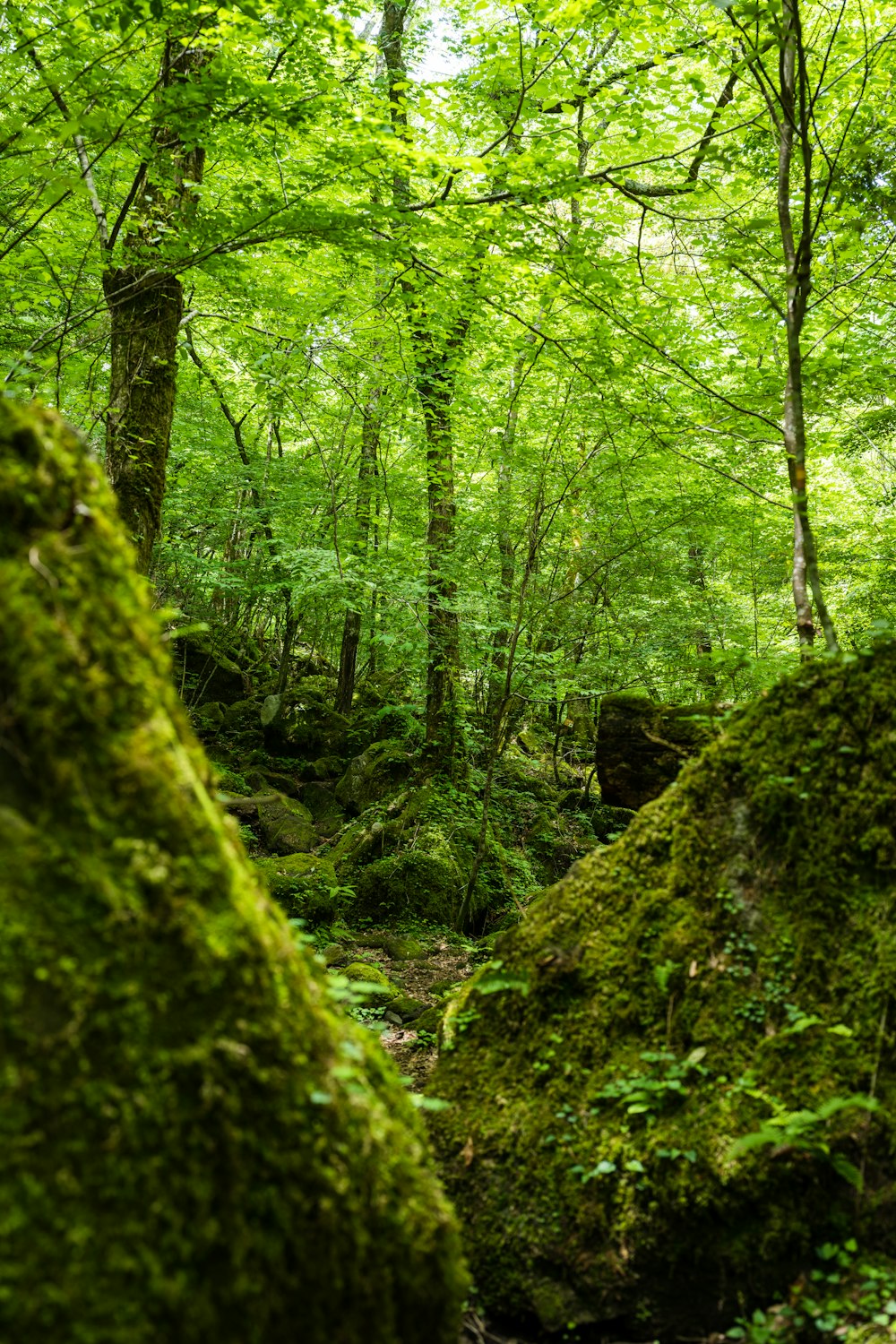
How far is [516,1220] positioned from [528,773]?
10.1 m

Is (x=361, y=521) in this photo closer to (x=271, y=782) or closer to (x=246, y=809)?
(x=271, y=782)

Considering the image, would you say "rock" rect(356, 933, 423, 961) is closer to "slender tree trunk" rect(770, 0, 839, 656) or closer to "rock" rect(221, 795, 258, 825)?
"rock" rect(221, 795, 258, 825)

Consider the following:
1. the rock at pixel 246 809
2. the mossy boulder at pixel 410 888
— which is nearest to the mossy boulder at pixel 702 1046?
the mossy boulder at pixel 410 888

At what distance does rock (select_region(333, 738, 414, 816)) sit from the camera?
36.5 feet

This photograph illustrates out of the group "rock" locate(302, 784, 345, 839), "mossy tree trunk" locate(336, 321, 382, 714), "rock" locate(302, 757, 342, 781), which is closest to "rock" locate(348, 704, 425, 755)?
"rock" locate(302, 757, 342, 781)

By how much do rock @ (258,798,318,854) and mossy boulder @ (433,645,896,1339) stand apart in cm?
674

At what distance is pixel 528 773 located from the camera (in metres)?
12.7

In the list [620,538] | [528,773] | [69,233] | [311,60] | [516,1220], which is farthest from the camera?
[528,773]

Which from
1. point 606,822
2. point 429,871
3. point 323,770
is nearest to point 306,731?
point 323,770

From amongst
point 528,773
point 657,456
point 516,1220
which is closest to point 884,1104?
point 516,1220

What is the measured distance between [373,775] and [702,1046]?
28.8ft

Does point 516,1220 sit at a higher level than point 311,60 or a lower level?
lower

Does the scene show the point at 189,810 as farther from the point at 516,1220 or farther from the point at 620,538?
the point at 620,538

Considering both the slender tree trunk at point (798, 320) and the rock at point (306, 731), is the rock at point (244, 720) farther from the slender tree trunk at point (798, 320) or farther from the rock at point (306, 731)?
the slender tree trunk at point (798, 320)
